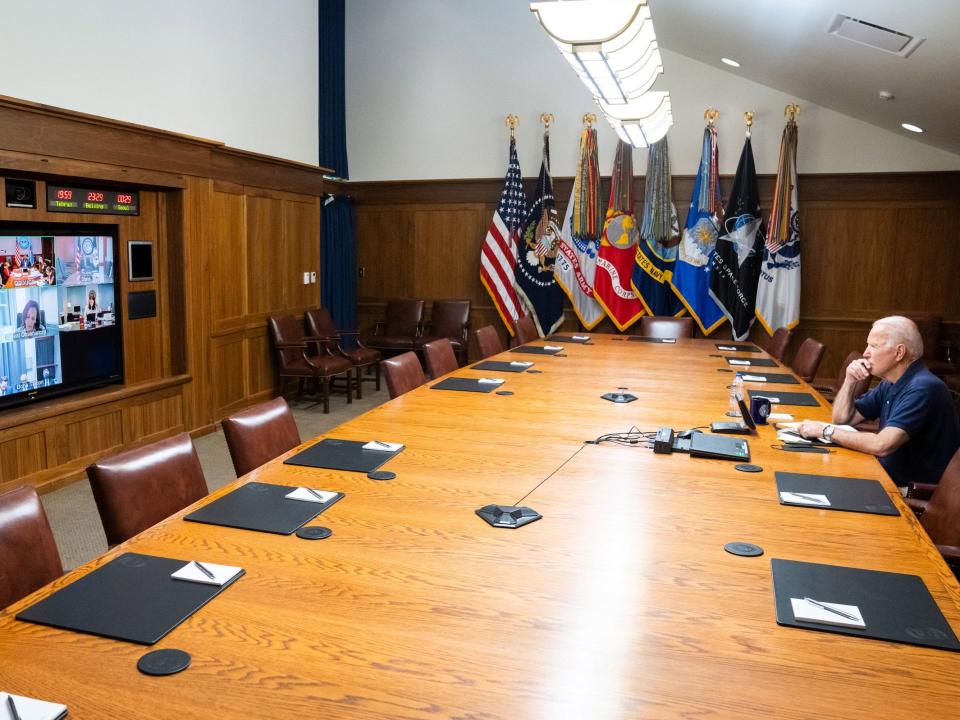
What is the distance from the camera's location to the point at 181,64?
5824 mm

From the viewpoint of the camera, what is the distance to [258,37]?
680 centimetres

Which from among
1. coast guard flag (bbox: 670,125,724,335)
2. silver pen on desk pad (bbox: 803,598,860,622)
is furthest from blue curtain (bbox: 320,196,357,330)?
silver pen on desk pad (bbox: 803,598,860,622)

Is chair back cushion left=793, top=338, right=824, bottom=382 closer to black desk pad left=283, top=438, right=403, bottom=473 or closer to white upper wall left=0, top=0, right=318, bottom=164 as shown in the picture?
Result: black desk pad left=283, top=438, right=403, bottom=473

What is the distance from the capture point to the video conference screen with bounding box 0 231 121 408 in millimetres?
4609

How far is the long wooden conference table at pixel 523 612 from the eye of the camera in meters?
1.33

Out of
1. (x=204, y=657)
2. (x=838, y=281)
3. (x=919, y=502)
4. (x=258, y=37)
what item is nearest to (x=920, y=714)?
(x=204, y=657)

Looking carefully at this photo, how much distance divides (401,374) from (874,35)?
11.3 ft

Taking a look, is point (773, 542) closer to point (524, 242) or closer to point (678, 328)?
point (678, 328)

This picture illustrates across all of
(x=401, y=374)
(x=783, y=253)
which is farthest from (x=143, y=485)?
(x=783, y=253)

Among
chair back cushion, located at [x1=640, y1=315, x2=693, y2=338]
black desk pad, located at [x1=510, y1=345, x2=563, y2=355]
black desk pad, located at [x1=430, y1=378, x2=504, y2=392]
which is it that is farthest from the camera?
chair back cushion, located at [x1=640, y1=315, x2=693, y2=338]

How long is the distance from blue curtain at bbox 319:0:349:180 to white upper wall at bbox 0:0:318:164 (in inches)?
25.2

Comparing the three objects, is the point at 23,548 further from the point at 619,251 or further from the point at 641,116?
the point at 619,251

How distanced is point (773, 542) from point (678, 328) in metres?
5.41

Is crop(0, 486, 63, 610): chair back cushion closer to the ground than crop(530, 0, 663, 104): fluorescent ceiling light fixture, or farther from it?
closer to the ground
